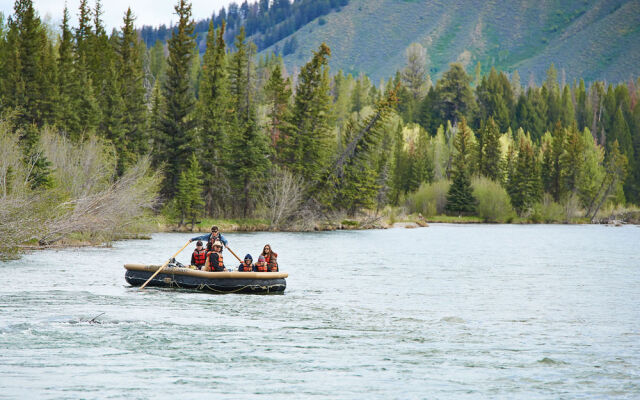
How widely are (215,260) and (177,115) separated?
48661mm

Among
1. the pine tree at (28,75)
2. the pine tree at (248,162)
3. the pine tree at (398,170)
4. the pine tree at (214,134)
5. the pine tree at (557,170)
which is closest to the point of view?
the pine tree at (28,75)

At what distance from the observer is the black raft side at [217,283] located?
27.2 m

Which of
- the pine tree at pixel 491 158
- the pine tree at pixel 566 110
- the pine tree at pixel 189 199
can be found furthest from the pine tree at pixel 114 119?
the pine tree at pixel 566 110

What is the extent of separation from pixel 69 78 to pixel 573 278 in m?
55.3

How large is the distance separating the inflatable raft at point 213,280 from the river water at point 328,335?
1.56ft

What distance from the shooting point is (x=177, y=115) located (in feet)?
244

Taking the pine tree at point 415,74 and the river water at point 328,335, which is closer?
the river water at point 328,335

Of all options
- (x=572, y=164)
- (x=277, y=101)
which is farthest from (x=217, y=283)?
(x=572, y=164)

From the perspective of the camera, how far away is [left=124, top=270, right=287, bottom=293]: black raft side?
27156 mm

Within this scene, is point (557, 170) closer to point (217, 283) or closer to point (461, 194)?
point (461, 194)

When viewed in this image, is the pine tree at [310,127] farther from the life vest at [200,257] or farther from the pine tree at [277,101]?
the life vest at [200,257]

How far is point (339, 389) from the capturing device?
1541 cm

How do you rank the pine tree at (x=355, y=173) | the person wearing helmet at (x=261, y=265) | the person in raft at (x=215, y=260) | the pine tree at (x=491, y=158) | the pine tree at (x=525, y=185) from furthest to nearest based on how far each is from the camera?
1. the pine tree at (x=491, y=158)
2. the pine tree at (x=525, y=185)
3. the pine tree at (x=355, y=173)
4. the person in raft at (x=215, y=260)
5. the person wearing helmet at (x=261, y=265)

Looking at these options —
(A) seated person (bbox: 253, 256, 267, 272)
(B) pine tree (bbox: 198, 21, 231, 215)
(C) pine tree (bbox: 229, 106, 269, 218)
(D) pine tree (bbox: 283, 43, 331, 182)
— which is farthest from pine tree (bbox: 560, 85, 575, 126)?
(A) seated person (bbox: 253, 256, 267, 272)
